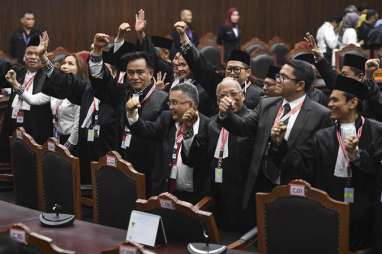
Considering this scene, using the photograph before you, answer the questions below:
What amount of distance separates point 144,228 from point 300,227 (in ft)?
2.79

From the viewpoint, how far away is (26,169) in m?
5.45

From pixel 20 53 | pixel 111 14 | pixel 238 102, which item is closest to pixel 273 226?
pixel 238 102

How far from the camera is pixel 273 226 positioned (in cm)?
399

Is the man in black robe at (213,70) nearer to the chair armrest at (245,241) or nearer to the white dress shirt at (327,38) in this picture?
the chair armrest at (245,241)

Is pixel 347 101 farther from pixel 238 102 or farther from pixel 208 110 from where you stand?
pixel 208 110

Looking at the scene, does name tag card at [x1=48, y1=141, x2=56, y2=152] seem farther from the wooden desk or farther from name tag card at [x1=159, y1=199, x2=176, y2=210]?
name tag card at [x1=159, y1=199, x2=176, y2=210]

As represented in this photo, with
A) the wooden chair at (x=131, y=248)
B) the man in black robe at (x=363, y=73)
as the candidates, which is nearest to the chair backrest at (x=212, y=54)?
the man in black robe at (x=363, y=73)

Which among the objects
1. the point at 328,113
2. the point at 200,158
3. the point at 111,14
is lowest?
the point at 200,158

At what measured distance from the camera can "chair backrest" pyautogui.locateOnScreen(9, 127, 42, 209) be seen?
5344 millimetres

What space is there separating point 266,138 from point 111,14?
1114 centimetres

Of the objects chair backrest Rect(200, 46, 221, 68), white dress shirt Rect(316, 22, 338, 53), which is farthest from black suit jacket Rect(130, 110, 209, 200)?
white dress shirt Rect(316, 22, 338, 53)

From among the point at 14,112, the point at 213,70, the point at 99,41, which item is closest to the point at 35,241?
the point at 99,41

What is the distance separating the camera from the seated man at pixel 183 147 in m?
4.88

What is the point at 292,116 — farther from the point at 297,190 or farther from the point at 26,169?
the point at 26,169
